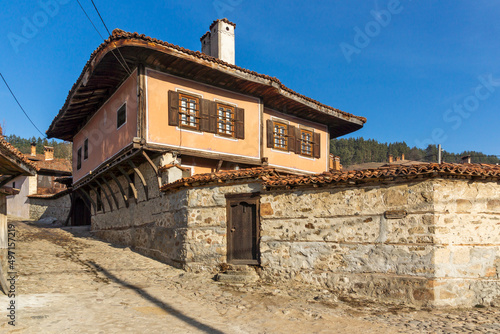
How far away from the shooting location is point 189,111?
431 inches

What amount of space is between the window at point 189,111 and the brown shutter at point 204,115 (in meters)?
0.10

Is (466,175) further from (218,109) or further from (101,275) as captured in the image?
(101,275)

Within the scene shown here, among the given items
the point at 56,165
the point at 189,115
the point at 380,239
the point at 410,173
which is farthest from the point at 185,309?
the point at 56,165

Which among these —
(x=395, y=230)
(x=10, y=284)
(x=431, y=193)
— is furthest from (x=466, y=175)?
(x=10, y=284)

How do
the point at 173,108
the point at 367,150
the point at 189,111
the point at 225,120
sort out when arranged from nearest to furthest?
the point at 173,108
the point at 189,111
the point at 225,120
the point at 367,150

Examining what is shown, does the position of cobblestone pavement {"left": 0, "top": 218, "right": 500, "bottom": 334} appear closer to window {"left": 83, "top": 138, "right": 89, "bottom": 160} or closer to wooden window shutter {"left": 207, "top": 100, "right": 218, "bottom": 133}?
wooden window shutter {"left": 207, "top": 100, "right": 218, "bottom": 133}

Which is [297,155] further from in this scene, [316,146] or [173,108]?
[173,108]

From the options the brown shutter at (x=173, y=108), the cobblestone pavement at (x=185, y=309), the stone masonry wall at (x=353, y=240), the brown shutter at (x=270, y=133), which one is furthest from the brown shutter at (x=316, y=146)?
the cobblestone pavement at (x=185, y=309)

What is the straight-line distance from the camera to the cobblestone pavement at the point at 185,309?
5359mm

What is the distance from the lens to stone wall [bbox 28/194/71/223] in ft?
77.2

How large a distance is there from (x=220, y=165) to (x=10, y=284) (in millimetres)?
6120

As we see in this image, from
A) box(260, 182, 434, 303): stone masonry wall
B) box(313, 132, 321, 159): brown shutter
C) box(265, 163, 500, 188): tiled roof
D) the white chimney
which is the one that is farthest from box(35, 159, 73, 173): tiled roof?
box(265, 163, 500, 188): tiled roof

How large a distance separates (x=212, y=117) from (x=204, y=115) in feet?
0.96

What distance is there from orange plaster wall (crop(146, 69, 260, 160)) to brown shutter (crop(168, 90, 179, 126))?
0.34 feet
